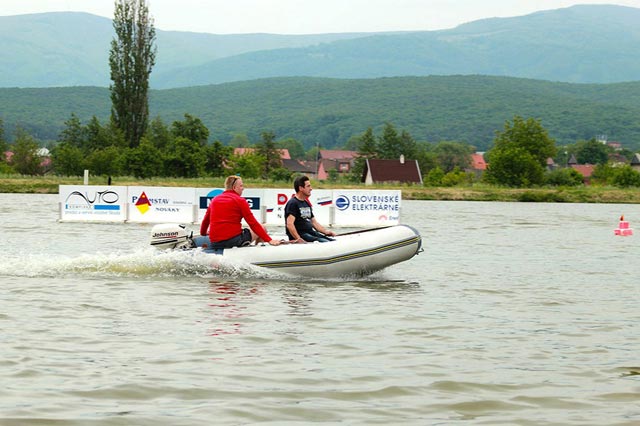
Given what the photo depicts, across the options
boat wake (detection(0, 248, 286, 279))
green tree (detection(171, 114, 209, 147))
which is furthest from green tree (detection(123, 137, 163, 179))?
boat wake (detection(0, 248, 286, 279))

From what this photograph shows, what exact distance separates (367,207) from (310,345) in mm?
21172

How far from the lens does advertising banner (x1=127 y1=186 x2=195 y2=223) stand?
2948 centimetres

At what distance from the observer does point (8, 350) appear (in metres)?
8.80

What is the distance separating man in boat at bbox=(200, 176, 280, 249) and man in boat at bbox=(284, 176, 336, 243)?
364mm

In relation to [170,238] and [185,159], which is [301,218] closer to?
[170,238]

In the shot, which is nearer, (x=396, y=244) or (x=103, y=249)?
(x=396, y=244)

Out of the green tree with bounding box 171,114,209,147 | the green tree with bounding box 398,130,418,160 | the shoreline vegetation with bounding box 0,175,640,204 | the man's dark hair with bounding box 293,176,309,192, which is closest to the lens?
the man's dark hair with bounding box 293,176,309,192

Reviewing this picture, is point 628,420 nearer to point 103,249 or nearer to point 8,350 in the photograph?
point 8,350

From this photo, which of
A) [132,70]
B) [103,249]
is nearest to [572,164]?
[132,70]

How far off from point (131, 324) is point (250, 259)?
4670 mm

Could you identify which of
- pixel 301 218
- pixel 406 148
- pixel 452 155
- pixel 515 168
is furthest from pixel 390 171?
pixel 301 218

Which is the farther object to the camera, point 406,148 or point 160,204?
point 406,148

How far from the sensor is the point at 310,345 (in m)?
9.61

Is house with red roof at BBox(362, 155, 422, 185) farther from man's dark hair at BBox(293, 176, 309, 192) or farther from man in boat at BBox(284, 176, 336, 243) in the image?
man's dark hair at BBox(293, 176, 309, 192)
